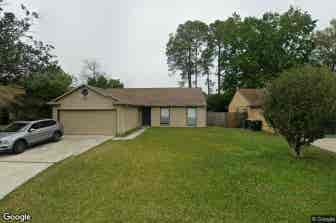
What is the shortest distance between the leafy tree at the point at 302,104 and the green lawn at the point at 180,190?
119cm

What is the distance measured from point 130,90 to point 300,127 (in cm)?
2213

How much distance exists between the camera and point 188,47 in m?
39.2

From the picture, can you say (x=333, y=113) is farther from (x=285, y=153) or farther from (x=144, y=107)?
(x=144, y=107)

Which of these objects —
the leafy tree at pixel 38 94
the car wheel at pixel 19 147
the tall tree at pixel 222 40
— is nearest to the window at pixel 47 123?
the car wheel at pixel 19 147

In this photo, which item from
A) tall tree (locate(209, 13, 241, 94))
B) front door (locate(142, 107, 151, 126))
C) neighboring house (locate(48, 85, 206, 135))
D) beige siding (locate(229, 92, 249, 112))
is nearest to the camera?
neighboring house (locate(48, 85, 206, 135))

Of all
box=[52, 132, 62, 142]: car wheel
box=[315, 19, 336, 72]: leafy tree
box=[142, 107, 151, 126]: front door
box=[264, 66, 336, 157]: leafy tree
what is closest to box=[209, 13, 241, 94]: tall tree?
box=[315, 19, 336, 72]: leafy tree

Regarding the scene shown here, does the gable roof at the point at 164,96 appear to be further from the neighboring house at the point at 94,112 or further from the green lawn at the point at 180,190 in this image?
the green lawn at the point at 180,190

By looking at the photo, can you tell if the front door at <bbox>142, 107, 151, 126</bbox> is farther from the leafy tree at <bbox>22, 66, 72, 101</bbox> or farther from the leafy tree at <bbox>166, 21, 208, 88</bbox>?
the leafy tree at <bbox>166, 21, 208, 88</bbox>

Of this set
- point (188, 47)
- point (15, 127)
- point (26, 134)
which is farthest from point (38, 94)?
point (188, 47)

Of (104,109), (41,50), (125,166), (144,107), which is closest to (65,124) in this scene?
(104,109)

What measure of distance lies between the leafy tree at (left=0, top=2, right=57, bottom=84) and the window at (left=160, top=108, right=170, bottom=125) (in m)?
11.5

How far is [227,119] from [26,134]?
19.1m

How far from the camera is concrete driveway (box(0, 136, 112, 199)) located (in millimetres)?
7055

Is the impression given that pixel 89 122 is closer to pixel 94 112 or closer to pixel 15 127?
pixel 94 112
